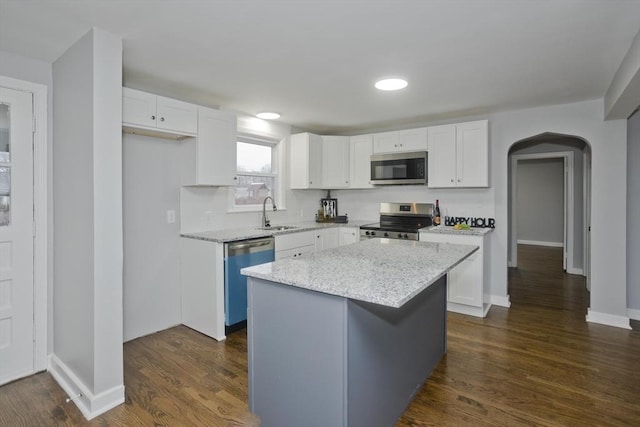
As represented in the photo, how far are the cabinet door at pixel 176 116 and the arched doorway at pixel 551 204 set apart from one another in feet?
11.9

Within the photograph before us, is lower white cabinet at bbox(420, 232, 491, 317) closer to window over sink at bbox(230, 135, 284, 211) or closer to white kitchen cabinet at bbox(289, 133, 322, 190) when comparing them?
white kitchen cabinet at bbox(289, 133, 322, 190)

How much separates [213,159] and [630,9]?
315cm

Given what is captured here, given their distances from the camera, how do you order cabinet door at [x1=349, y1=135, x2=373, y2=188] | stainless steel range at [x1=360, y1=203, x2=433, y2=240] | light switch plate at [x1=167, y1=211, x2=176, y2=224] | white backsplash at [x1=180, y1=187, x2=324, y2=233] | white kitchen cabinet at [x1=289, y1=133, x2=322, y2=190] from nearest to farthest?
light switch plate at [x1=167, y1=211, x2=176, y2=224] < white backsplash at [x1=180, y1=187, x2=324, y2=233] < stainless steel range at [x1=360, y1=203, x2=433, y2=240] < white kitchen cabinet at [x1=289, y1=133, x2=322, y2=190] < cabinet door at [x1=349, y1=135, x2=373, y2=188]

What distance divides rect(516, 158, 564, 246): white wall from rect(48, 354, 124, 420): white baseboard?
29.6 feet

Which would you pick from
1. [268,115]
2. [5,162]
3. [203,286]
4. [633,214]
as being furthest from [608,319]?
[5,162]

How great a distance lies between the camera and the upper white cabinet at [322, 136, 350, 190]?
4820 millimetres

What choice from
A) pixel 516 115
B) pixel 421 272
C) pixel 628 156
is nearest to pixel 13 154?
pixel 421 272

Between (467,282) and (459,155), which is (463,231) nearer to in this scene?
(467,282)

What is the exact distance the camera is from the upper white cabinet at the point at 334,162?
4.82 meters

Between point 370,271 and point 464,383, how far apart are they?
4.30 ft

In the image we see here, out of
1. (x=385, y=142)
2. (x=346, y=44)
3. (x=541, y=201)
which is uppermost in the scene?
(x=346, y=44)

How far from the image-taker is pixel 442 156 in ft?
13.4

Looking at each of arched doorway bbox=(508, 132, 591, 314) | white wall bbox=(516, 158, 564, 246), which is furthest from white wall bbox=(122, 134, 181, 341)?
white wall bbox=(516, 158, 564, 246)

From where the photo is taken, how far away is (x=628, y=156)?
3.60 meters
